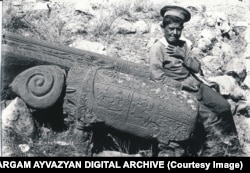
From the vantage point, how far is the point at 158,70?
455cm

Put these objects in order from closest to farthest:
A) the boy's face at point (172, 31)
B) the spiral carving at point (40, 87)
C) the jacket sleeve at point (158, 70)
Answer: the spiral carving at point (40, 87)
the jacket sleeve at point (158, 70)
the boy's face at point (172, 31)

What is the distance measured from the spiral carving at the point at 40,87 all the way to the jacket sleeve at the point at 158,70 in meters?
1.00

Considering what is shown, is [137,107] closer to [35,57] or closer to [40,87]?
[40,87]

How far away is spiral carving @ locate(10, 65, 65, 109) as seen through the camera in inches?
171

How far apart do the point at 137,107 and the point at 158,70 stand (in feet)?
1.92

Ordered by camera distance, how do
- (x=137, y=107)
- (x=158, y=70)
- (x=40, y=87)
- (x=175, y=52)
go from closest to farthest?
1. (x=137, y=107)
2. (x=40, y=87)
3. (x=158, y=70)
4. (x=175, y=52)

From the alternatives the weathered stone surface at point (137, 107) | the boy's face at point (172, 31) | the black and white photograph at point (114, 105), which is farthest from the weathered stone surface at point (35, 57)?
the boy's face at point (172, 31)

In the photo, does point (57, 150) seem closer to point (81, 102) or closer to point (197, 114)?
point (81, 102)

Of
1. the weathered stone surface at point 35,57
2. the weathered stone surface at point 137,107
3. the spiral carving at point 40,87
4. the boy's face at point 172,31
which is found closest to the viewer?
the weathered stone surface at point 137,107

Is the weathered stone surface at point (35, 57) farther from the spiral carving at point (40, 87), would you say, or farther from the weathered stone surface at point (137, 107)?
the weathered stone surface at point (137, 107)

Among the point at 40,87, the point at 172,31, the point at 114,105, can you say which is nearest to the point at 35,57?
the point at 40,87

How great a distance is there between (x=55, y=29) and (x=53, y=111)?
7.71ft

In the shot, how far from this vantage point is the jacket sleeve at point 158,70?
4496mm

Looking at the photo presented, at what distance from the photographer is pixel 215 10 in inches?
305
